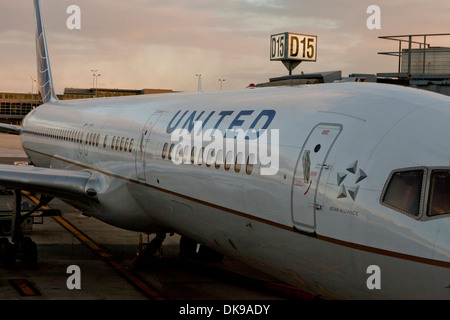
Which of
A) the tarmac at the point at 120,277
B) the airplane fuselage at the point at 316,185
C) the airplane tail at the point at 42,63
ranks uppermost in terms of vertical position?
the airplane tail at the point at 42,63

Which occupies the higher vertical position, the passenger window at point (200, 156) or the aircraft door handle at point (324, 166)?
the aircraft door handle at point (324, 166)

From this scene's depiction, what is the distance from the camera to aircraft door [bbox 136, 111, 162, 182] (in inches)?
560

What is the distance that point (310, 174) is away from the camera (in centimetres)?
836

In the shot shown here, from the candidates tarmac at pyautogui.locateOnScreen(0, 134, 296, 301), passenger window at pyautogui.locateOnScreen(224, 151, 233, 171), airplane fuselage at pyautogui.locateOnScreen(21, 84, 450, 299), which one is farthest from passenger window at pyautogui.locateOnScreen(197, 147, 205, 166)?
tarmac at pyautogui.locateOnScreen(0, 134, 296, 301)

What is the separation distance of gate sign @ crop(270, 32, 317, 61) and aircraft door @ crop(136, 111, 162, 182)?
14.0m

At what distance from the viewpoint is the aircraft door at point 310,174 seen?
8.19 metres

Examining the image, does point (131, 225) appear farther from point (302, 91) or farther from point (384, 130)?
point (384, 130)

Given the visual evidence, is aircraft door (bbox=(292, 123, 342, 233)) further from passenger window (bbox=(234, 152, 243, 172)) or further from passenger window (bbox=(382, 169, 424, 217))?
passenger window (bbox=(234, 152, 243, 172))

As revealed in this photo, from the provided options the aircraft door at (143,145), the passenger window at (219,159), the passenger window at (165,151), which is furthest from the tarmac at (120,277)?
the passenger window at (219,159)

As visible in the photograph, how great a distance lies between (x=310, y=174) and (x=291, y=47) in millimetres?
21603

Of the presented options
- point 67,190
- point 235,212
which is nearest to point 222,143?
point 235,212

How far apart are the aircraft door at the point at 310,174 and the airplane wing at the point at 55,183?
870 cm

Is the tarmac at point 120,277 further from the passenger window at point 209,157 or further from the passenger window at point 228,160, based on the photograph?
the passenger window at point 228,160

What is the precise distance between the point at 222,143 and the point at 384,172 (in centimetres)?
390
